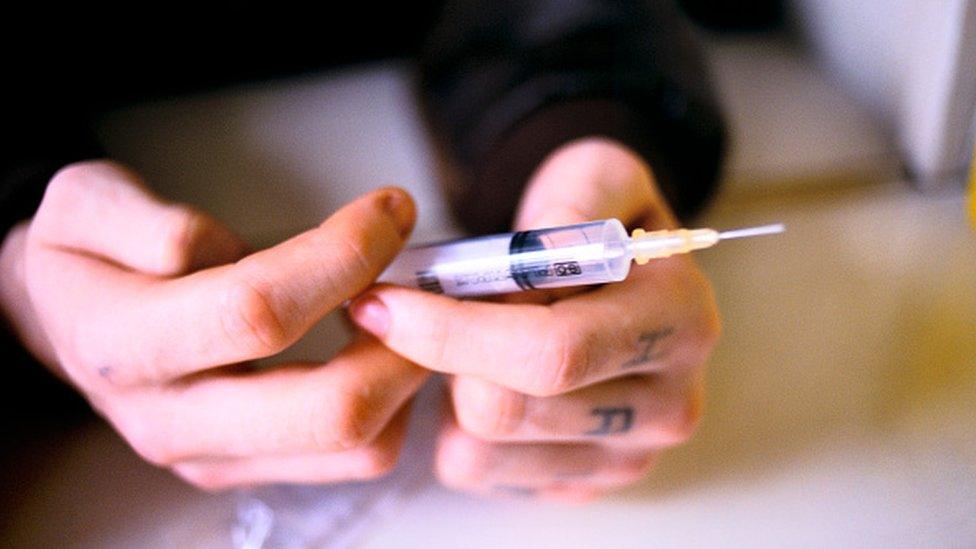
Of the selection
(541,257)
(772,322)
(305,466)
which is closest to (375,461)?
(305,466)

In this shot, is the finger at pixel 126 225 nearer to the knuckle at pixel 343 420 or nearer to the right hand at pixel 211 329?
the right hand at pixel 211 329

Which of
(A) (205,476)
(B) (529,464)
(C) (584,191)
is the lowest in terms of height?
(A) (205,476)

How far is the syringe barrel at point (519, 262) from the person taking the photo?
0.37 m

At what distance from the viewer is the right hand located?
38cm

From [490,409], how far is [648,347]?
0.29 feet

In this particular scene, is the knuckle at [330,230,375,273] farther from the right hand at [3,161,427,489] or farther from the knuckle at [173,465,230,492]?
the knuckle at [173,465,230,492]

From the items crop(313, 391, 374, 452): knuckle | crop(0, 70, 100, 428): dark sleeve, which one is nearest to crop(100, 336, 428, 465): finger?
crop(313, 391, 374, 452): knuckle

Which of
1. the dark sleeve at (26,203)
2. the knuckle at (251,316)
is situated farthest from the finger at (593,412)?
the dark sleeve at (26,203)

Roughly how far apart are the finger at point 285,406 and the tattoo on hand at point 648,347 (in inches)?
4.4

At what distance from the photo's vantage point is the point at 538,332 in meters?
0.38

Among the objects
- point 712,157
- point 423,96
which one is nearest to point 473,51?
point 423,96

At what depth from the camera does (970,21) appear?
49 centimetres

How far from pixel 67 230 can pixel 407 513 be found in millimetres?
249

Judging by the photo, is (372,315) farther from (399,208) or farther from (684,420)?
(684,420)
